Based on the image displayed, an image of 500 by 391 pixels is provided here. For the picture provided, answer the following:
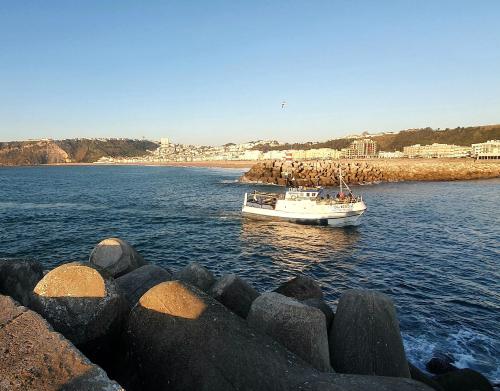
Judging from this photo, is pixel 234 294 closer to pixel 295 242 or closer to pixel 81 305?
pixel 81 305

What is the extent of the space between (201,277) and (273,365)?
5310 mm

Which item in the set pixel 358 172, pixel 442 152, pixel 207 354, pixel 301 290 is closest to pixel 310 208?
pixel 301 290

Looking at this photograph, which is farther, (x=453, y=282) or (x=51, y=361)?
(x=453, y=282)

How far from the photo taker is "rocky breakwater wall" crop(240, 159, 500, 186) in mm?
76250

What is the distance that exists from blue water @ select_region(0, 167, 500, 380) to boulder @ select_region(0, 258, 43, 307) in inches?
454

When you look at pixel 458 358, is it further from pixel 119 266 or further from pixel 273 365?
pixel 119 266

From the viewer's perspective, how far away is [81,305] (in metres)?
6.09

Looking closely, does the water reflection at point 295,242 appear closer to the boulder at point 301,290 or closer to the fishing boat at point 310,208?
the fishing boat at point 310,208

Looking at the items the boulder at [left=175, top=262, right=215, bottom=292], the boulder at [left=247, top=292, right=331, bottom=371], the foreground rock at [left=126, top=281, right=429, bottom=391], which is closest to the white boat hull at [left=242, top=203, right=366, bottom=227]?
the boulder at [left=175, top=262, right=215, bottom=292]

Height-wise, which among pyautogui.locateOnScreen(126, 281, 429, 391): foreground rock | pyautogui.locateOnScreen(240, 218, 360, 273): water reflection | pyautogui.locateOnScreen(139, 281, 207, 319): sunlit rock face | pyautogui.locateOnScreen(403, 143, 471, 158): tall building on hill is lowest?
pyautogui.locateOnScreen(240, 218, 360, 273): water reflection

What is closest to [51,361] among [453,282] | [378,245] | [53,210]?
[453,282]

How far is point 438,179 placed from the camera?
86.9 m

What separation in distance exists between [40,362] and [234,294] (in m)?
5.17

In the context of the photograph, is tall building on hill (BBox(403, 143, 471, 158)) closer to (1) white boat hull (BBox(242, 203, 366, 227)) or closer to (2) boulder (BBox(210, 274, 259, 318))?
(1) white boat hull (BBox(242, 203, 366, 227))
